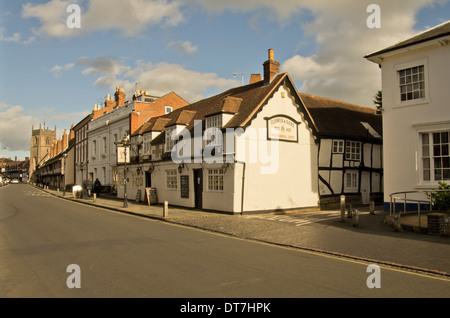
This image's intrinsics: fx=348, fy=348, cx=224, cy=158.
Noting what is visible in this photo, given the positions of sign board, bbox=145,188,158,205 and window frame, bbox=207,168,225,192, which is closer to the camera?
window frame, bbox=207,168,225,192

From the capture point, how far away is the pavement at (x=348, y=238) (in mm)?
8242

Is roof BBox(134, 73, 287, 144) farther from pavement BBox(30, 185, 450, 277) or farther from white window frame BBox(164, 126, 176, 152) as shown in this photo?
pavement BBox(30, 185, 450, 277)

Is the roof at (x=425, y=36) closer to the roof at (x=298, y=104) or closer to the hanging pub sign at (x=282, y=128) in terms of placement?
the hanging pub sign at (x=282, y=128)

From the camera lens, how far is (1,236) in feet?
35.7

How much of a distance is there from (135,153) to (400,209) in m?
19.8

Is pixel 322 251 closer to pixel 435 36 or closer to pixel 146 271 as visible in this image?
pixel 146 271

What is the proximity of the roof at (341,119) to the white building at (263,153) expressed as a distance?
11cm

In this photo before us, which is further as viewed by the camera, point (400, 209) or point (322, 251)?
Result: point (400, 209)

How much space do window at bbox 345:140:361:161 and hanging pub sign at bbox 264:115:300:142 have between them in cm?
495

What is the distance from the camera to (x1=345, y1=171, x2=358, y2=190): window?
2320 cm

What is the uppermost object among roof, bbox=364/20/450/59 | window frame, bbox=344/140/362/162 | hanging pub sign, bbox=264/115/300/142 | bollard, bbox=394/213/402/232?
roof, bbox=364/20/450/59

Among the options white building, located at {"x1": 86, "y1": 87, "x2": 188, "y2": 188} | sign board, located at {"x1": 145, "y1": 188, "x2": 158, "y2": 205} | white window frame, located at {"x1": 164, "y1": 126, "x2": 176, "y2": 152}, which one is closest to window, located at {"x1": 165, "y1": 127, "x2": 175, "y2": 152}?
white window frame, located at {"x1": 164, "y1": 126, "x2": 176, "y2": 152}
